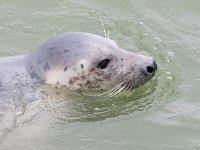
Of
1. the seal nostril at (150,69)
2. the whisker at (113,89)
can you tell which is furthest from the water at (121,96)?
the seal nostril at (150,69)

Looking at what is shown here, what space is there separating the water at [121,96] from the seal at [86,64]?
0.48 ft

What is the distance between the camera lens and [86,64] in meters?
6.13

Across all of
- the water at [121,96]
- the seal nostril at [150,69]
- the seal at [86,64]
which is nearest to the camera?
the water at [121,96]

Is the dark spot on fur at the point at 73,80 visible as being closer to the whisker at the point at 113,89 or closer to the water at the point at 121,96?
the water at the point at 121,96

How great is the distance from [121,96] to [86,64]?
20.5 inches

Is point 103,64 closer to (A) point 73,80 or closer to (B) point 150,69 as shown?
(A) point 73,80

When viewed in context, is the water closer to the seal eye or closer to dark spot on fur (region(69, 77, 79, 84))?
dark spot on fur (region(69, 77, 79, 84))

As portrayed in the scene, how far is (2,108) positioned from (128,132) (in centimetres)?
115

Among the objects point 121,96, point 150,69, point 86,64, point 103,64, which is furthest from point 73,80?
point 150,69

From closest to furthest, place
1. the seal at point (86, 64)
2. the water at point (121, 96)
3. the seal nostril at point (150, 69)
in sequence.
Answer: the water at point (121, 96) → the seal at point (86, 64) → the seal nostril at point (150, 69)

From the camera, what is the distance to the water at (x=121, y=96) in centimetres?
571

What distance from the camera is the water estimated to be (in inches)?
225

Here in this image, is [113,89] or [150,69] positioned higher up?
[150,69]

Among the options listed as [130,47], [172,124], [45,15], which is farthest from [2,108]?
[45,15]
